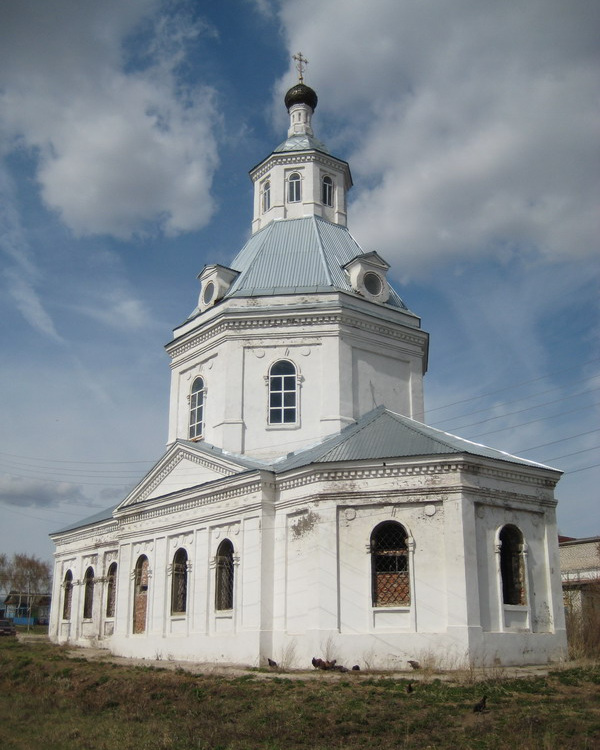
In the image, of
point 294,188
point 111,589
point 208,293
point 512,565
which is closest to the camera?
point 512,565

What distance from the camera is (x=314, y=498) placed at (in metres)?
19.6

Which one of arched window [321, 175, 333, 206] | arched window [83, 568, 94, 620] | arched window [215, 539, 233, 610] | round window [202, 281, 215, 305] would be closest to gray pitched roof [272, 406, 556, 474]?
arched window [215, 539, 233, 610]

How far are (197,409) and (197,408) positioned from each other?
0.03 meters

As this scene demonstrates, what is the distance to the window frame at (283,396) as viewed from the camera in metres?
24.0

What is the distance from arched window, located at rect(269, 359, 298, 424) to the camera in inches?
Answer: 949

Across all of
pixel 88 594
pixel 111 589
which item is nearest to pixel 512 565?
pixel 111 589

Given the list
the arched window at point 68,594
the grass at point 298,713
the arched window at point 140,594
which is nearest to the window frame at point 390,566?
the grass at point 298,713

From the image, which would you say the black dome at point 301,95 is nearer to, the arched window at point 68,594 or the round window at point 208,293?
the round window at point 208,293

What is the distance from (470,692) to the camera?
13688 millimetres

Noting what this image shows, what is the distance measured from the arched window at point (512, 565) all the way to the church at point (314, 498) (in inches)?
1.6

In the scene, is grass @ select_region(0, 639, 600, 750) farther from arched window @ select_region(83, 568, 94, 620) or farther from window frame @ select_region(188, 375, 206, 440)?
arched window @ select_region(83, 568, 94, 620)

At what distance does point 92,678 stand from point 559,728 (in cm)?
1151

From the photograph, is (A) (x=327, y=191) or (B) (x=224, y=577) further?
(A) (x=327, y=191)

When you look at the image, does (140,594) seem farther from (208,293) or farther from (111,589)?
(208,293)
